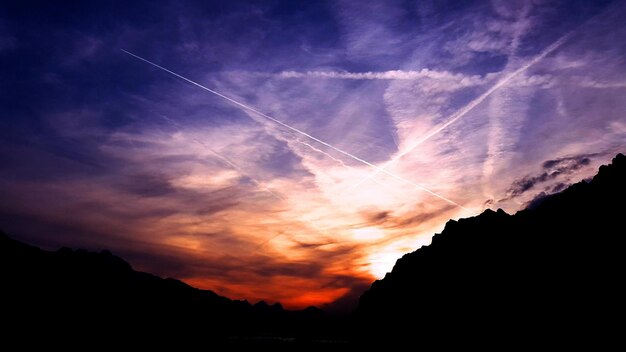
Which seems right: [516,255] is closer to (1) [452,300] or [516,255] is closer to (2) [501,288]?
(2) [501,288]

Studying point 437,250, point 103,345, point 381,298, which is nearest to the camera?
point 103,345

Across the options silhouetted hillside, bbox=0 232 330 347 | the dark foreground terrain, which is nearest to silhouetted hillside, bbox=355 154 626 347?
the dark foreground terrain

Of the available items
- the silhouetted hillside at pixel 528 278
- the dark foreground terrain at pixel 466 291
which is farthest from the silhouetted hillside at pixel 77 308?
the silhouetted hillside at pixel 528 278

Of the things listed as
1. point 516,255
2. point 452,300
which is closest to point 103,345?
point 452,300

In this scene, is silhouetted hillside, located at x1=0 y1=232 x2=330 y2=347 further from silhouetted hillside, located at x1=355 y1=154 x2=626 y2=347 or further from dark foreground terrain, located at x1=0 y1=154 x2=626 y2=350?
silhouetted hillside, located at x1=355 y1=154 x2=626 y2=347

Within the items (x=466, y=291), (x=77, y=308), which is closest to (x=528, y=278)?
(x=466, y=291)

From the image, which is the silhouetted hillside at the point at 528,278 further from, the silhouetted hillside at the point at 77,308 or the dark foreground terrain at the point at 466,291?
the silhouetted hillside at the point at 77,308

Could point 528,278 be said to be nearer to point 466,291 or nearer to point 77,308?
point 466,291
